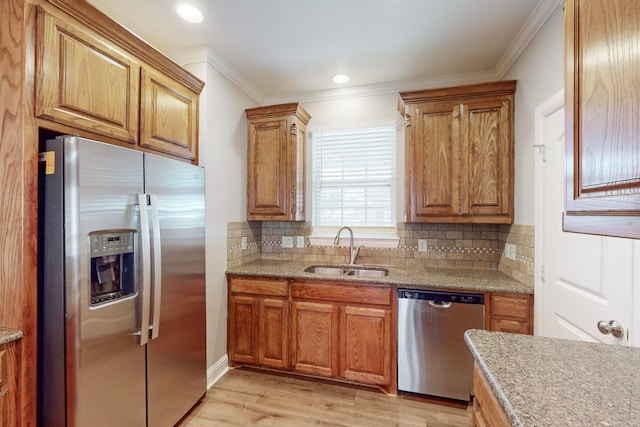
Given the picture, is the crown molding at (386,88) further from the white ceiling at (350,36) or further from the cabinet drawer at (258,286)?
the cabinet drawer at (258,286)

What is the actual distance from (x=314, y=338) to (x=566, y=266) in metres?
1.82

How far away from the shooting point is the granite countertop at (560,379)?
0.69 metres

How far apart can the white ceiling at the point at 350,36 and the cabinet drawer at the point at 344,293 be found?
1933mm

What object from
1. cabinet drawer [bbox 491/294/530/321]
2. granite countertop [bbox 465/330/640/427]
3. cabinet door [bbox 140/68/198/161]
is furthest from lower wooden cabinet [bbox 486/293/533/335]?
cabinet door [bbox 140/68/198/161]

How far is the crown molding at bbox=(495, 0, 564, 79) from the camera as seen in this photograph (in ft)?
5.90

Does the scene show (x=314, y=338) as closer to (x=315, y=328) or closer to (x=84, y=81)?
(x=315, y=328)

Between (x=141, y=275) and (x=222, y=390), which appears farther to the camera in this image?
(x=222, y=390)

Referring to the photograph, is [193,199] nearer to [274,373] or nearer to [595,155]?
[274,373]

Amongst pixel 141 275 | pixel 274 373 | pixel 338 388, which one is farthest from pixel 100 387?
pixel 338 388

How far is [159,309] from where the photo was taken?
5.62 feet

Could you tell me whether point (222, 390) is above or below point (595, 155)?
below

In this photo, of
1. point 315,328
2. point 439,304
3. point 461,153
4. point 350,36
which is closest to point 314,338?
point 315,328

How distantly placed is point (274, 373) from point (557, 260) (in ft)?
7.59

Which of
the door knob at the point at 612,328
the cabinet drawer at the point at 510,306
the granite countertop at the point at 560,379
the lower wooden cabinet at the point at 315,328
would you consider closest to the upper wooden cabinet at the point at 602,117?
the granite countertop at the point at 560,379
